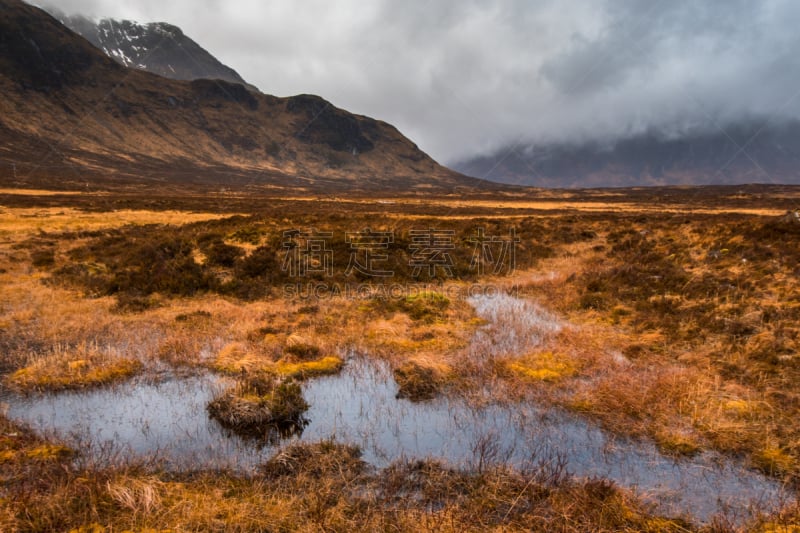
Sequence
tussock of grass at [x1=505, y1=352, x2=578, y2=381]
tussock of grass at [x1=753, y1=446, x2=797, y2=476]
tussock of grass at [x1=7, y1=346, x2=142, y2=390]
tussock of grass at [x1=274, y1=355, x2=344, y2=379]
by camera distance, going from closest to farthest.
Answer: tussock of grass at [x1=753, y1=446, x2=797, y2=476]
tussock of grass at [x1=7, y1=346, x2=142, y2=390]
tussock of grass at [x1=505, y1=352, x2=578, y2=381]
tussock of grass at [x1=274, y1=355, x2=344, y2=379]

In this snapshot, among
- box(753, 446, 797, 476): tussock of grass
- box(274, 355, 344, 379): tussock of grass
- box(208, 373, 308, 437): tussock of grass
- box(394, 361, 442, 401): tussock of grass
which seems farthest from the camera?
box(274, 355, 344, 379): tussock of grass

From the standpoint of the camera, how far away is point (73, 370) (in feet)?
30.5

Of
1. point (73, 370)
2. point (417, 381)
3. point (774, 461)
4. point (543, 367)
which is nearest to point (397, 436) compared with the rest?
point (417, 381)

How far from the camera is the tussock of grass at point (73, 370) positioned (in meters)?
8.88

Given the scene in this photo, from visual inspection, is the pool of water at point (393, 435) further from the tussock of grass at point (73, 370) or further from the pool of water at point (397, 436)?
the tussock of grass at point (73, 370)

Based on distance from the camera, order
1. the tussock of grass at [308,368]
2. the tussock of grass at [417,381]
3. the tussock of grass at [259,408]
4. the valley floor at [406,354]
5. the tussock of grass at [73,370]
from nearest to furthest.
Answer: the valley floor at [406,354] → the tussock of grass at [259,408] → the tussock of grass at [73,370] → the tussock of grass at [417,381] → the tussock of grass at [308,368]

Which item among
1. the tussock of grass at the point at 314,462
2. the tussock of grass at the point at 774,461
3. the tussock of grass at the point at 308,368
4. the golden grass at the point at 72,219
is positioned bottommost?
the tussock of grass at the point at 308,368

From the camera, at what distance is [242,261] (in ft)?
61.5

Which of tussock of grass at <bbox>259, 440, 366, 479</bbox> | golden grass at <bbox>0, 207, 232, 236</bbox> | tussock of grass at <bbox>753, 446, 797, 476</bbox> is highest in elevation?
golden grass at <bbox>0, 207, 232, 236</bbox>

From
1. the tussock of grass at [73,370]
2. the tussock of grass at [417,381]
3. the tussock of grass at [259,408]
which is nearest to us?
the tussock of grass at [259,408]

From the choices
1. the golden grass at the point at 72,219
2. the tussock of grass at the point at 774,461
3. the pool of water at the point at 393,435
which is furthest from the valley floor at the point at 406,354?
the golden grass at the point at 72,219

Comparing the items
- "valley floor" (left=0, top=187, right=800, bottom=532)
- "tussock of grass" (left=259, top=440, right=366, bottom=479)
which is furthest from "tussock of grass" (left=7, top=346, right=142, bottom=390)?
"tussock of grass" (left=259, top=440, right=366, bottom=479)

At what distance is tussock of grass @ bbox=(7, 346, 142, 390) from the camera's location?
8875 mm

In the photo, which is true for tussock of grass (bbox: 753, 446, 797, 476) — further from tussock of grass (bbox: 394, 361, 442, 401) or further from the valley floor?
tussock of grass (bbox: 394, 361, 442, 401)
